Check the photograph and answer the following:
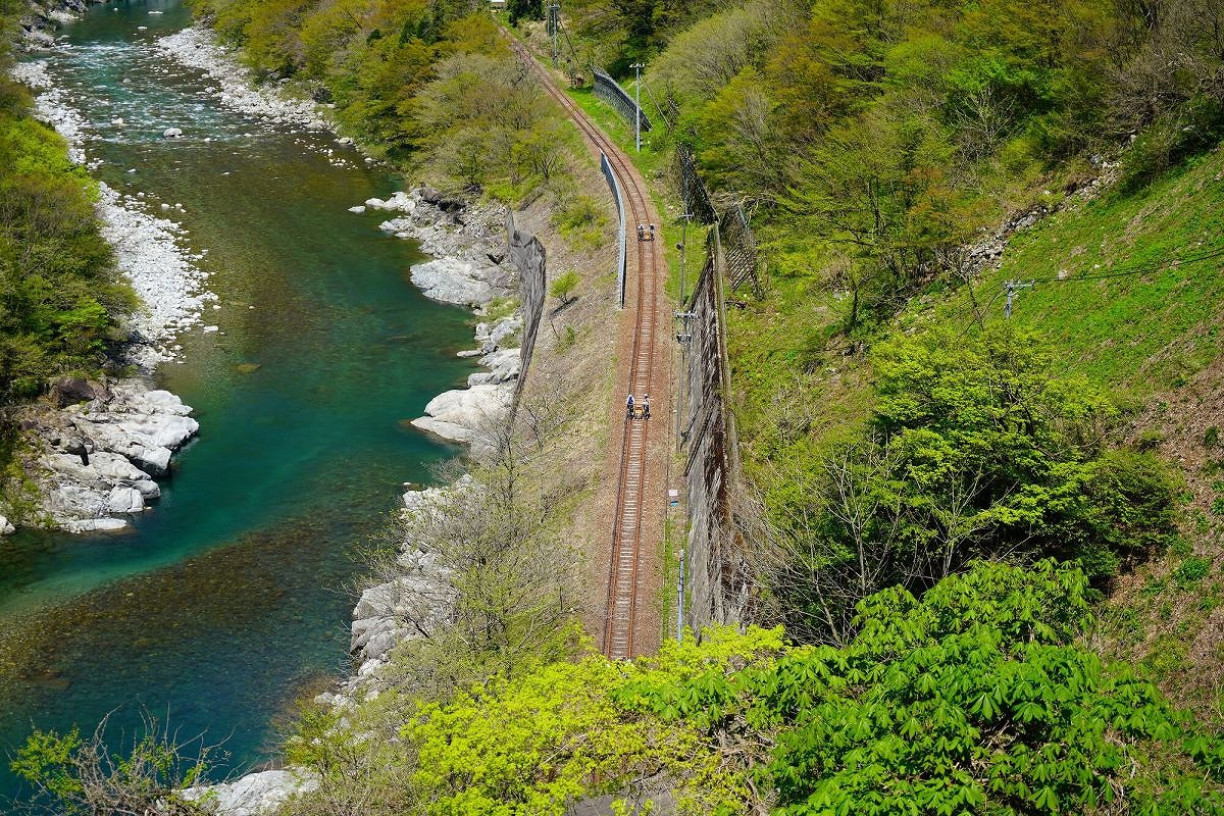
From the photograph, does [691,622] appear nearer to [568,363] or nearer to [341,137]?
[568,363]

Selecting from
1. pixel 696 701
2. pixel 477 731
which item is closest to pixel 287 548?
pixel 477 731

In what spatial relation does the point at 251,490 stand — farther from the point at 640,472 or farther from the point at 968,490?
the point at 968,490

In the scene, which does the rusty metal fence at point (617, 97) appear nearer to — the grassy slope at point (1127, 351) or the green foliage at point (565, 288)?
the green foliage at point (565, 288)

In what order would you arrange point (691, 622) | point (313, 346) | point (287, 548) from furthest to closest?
point (313, 346) < point (287, 548) < point (691, 622)

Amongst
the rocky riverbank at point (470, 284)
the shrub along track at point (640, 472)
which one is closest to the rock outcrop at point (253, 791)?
the shrub along track at point (640, 472)

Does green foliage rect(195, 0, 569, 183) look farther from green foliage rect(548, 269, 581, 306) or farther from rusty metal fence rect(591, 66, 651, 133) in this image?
green foliage rect(548, 269, 581, 306)

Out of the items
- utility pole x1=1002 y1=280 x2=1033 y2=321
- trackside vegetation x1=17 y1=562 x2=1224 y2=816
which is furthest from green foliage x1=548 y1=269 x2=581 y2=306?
trackside vegetation x1=17 y1=562 x2=1224 y2=816
